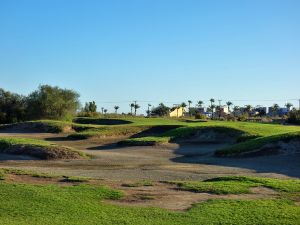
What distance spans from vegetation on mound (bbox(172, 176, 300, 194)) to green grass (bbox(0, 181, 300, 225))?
4.75ft

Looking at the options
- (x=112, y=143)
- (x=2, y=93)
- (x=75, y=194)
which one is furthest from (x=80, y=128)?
(x=75, y=194)

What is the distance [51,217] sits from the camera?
1073cm

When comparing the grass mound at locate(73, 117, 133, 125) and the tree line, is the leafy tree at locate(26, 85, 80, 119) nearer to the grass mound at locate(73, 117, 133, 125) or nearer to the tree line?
the tree line

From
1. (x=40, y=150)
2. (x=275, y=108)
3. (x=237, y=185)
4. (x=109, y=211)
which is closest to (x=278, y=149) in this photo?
(x=40, y=150)

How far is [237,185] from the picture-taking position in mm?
15000

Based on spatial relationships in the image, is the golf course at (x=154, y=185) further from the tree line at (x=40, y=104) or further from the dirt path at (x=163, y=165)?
the tree line at (x=40, y=104)

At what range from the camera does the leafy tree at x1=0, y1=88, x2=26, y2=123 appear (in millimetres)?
70500

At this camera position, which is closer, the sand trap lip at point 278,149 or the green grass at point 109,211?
the green grass at point 109,211

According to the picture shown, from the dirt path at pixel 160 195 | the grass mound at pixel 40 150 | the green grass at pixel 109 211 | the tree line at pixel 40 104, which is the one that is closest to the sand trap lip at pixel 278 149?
the grass mound at pixel 40 150

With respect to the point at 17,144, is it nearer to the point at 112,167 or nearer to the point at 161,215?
the point at 112,167

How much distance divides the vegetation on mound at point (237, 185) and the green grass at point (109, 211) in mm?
1449

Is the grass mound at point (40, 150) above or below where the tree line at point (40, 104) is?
below

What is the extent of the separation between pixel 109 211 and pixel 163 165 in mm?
12492

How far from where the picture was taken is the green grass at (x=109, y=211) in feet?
34.8
